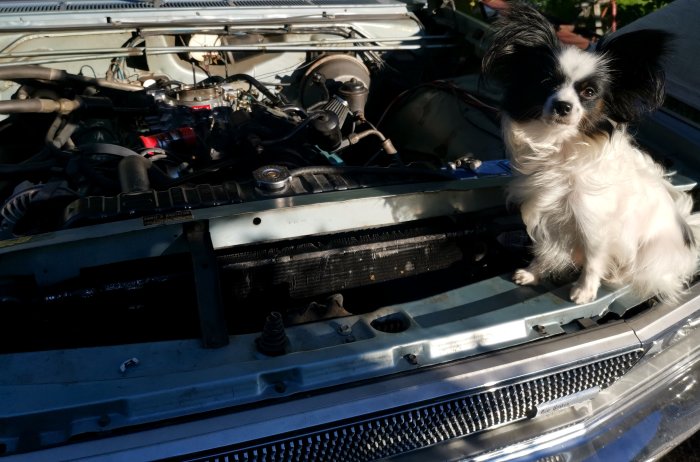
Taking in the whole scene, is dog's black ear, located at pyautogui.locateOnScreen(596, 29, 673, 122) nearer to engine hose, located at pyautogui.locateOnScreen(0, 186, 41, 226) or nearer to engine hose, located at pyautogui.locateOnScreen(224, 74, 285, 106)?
engine hose, located at pyautogui.locateOnScreen(224, 74, 285, 106)

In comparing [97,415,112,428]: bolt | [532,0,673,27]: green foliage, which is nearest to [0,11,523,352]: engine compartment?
[97,415,112,428]: bolt

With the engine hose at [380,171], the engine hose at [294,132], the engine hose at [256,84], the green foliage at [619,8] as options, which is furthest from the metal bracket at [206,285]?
the green foliage at [619,8]

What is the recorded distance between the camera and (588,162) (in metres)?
1.71

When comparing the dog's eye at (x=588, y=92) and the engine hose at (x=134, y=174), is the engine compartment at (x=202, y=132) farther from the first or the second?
the dog's eye at (x=588, y=92)

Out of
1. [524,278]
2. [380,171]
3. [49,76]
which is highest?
[49,76]

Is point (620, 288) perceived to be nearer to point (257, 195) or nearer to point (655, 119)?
point (655, 119)

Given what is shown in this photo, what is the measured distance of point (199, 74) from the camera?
9.46 feet

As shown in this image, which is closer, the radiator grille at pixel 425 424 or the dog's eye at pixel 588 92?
the radiator grille at pixel 425 424

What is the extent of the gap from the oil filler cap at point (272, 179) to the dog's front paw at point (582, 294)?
0.92 metres

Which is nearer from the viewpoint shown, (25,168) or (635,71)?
(635,71)

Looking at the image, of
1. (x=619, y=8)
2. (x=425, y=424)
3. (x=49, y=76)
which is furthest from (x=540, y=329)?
(x=619, y=8)

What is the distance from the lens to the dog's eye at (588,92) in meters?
1.62

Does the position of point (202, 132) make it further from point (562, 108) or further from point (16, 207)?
point (562, 108)

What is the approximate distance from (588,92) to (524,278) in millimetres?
583
